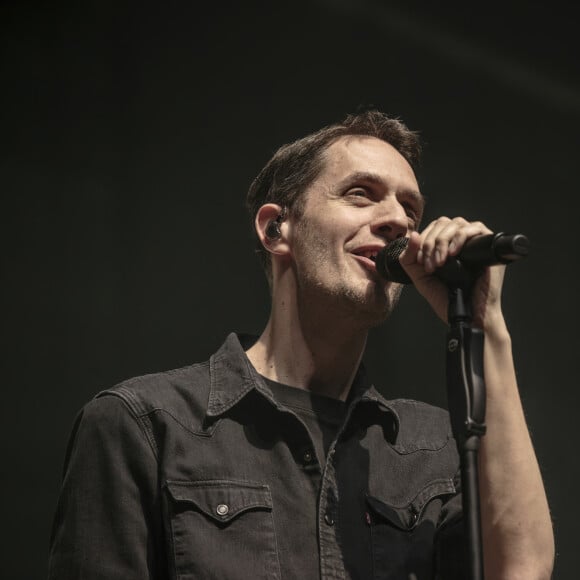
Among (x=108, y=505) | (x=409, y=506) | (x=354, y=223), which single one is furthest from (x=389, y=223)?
(x=108, y=505)

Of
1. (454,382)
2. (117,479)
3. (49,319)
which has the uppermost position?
(49,319)

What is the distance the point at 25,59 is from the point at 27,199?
1.24 feet

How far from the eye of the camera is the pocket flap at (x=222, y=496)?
150 cm

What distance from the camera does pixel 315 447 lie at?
5.35ft

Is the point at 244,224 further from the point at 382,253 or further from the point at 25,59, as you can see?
the point at 382,253

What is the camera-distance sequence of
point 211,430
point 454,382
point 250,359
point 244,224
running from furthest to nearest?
point 244,224, point 250,359, point 211,430, point 454,382

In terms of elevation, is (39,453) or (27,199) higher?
(27,199)

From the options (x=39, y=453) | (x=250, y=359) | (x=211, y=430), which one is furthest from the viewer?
(x=39, y=453)

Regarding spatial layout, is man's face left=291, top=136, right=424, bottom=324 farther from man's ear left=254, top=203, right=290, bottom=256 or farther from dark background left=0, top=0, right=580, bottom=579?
dark background left=0, top=0, right=580, bottom=579

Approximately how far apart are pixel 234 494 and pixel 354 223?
1.93ft

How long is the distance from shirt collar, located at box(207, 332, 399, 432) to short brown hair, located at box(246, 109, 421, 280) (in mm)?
356

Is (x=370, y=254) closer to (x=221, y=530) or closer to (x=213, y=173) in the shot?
(x=221, y=530)

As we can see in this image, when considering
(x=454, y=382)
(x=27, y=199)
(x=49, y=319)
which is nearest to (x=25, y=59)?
(x=27, y=199)

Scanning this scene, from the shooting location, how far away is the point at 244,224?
2.46 metres
